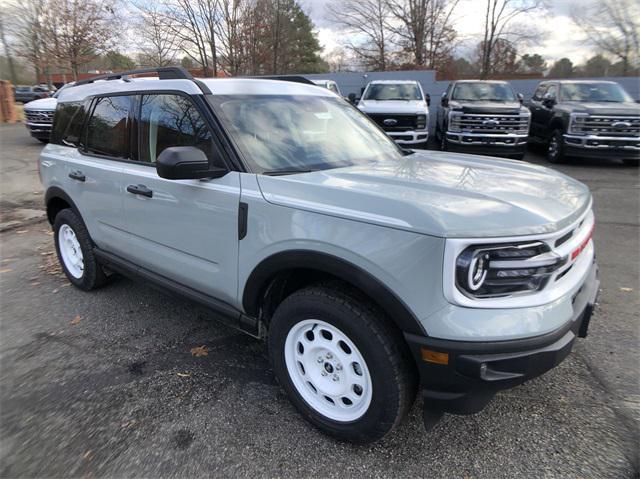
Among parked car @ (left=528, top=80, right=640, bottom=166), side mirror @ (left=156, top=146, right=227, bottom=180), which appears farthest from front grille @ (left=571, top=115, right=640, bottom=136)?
side mirror @ (left=156, top=146, right=227, bottom=180)

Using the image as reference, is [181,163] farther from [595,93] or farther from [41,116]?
[41,116]

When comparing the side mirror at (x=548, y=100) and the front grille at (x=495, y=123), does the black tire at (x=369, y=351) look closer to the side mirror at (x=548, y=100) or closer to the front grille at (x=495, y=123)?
the front grille at (x=495, y=123)

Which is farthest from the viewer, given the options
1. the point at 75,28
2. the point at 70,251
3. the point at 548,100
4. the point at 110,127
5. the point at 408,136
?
the point at 75,28

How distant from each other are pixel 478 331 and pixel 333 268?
69 cm

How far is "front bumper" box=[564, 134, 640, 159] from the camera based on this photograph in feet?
32.9

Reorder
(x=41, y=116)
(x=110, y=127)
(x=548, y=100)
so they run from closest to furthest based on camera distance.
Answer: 1. (x=110, y=127)
2. (x=548, y=100)
3. (x=41, y=116)

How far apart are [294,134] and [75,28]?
2636cm

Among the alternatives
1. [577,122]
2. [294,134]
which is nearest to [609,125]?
[577,122]

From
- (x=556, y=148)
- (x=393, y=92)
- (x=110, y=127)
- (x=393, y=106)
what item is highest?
(x=393, y=92)

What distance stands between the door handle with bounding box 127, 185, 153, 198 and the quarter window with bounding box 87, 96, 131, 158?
33 centimetres

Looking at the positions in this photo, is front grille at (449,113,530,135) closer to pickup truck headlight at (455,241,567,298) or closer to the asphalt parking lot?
the asphalt parking lot

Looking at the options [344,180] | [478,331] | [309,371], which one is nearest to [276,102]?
[344,180]

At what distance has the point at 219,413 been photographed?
8.53ft

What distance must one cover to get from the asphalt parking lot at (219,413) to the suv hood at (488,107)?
7426 millimetres
